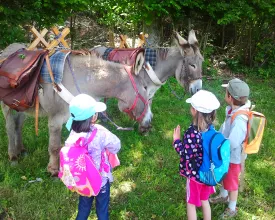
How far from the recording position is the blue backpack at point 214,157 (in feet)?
8.09

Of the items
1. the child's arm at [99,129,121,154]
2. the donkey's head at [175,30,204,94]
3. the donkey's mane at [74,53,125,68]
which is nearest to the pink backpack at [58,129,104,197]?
the child's arm at [99,129,121,154]

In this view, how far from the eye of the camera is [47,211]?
10.4 feet

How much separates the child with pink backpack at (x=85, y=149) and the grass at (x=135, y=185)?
3.28 ft

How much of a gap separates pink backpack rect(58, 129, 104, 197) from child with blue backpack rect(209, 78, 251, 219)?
137cm

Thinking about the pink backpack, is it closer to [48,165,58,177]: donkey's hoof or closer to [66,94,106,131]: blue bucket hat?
[66,94,106,131]: blue bucket hat

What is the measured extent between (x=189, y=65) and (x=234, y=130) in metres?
2.19

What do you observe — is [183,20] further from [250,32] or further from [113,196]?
[113,196]

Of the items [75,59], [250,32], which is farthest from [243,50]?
[75,59]

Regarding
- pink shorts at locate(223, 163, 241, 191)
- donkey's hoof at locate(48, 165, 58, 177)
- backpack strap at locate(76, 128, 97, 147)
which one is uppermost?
backpack strap at locate(76, 128, 97, 147)

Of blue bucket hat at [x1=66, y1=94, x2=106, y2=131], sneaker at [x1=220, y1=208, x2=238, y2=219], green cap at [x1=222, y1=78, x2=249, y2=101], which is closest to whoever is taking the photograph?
blue bucket hat at [x1=66, y1=94, x2=106, y2=131]

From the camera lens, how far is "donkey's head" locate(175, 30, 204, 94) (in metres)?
4.84

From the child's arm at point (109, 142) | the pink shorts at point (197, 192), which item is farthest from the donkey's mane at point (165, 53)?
the child's arm at point (109, 142)

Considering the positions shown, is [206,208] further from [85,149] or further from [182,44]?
[182,44]

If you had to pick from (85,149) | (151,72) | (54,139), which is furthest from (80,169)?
(151,72)
